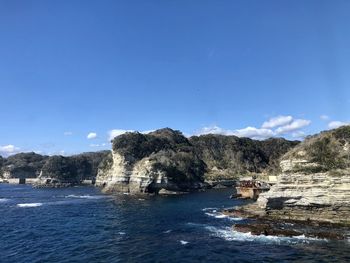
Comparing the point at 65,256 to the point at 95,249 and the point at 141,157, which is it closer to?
the point at 95,249

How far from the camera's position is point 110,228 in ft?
230

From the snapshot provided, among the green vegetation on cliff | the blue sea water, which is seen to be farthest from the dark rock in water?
the green vegetation on cliff

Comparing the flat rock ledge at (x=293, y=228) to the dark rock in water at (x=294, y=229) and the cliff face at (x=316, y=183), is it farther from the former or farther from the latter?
the cliff face at (x=316, y=183)

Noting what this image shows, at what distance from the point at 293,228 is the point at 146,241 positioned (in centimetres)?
2221

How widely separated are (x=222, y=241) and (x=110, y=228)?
2344cm

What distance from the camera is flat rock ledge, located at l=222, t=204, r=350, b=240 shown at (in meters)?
54.9

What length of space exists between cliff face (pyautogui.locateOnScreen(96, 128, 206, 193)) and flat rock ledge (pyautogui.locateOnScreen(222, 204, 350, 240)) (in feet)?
237

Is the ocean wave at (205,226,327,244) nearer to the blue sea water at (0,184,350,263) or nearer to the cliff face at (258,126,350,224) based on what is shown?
the blue sea water at (0,184,350,263)

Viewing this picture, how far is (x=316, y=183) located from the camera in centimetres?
6425

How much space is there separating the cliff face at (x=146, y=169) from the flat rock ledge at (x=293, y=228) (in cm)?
7229

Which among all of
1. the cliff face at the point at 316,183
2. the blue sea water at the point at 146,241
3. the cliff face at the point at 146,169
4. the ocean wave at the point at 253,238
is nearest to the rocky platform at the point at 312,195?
the cliff face at the point at 316,183

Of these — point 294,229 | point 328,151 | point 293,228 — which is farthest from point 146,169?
point 294,229

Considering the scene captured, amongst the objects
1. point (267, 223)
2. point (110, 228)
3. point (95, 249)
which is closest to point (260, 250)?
point (267, 223)

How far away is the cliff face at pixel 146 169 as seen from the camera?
140500mm
